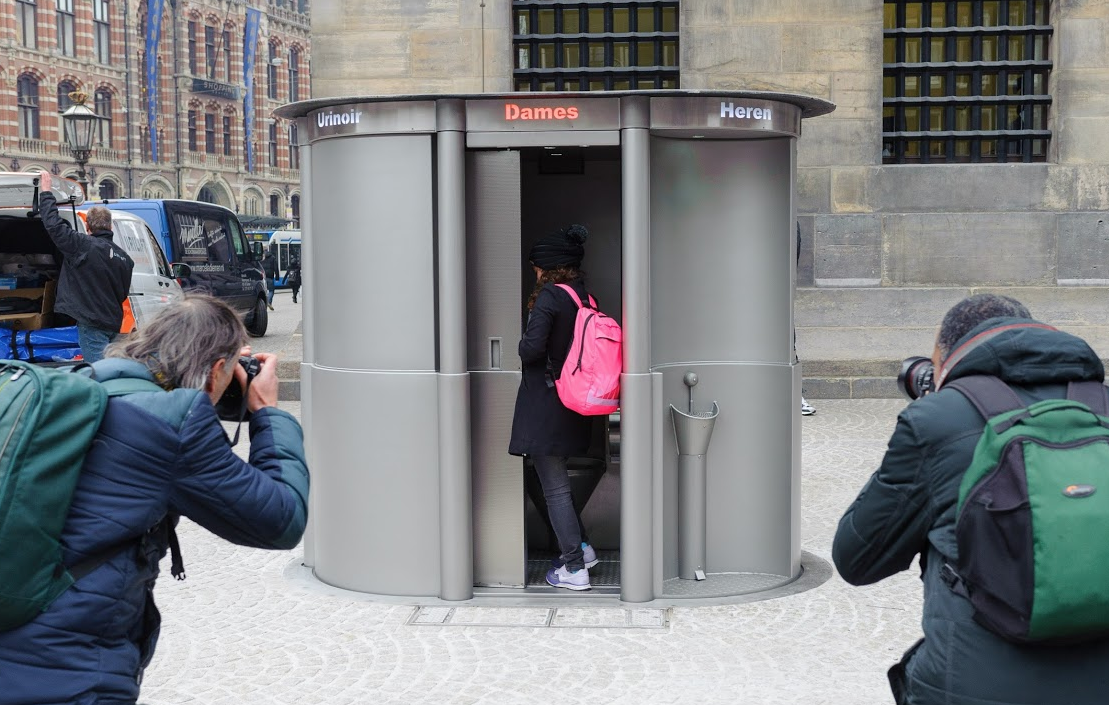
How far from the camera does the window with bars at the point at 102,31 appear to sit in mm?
57375

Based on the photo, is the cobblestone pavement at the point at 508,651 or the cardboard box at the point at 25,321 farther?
the cardboard box at the point at 25,321

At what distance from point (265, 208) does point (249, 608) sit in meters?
65.4

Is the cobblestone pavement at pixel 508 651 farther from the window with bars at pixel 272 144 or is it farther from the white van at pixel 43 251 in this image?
the window with bars at pixel 272 144

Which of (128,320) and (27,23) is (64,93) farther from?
(128,320)

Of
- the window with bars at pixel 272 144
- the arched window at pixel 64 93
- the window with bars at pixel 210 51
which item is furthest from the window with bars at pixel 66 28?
the window with bars at pixel 272 144

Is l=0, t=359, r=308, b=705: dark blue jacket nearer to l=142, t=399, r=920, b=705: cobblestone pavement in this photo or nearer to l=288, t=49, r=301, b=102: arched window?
l=142, t=399, r=920, b=705: cobblestone pavement

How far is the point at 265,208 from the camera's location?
226 feet

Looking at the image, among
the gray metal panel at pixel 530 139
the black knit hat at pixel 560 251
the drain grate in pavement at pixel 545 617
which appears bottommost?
the drain grate in pavement at pixel 545 617

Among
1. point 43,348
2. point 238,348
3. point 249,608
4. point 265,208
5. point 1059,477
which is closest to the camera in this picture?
point 1059,477

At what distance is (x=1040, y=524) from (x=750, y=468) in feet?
12.2

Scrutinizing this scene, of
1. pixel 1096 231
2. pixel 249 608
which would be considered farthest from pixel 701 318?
pixel 1096 231

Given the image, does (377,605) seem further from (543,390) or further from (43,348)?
(43,348)

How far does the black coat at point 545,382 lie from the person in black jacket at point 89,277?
17.9 feet

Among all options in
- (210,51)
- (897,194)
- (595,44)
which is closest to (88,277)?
(595,44)
